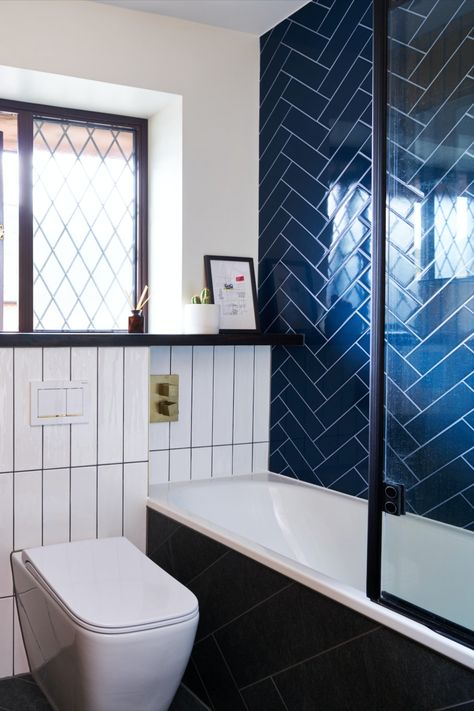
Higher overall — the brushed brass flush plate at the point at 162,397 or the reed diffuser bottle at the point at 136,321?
the reed diffuser bottle at the point at 136,321

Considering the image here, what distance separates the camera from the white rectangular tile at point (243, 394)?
119 inches

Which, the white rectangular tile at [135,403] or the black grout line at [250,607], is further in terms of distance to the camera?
the white rectangular tile at [135,403]

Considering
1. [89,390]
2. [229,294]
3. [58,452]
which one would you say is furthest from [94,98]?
[58,452]

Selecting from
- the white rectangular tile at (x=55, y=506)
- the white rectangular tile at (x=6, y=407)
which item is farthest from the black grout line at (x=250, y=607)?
the white rectangular tile at (x=6, y=407)

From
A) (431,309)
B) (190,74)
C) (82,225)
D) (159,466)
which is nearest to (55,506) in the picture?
(159,466)

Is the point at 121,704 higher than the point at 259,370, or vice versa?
the point at 259,370

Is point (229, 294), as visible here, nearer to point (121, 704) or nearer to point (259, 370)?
point (259, 370)

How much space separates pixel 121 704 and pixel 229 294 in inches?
65.6

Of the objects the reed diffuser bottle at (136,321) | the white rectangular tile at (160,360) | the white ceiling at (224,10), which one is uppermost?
the white ceiling at (224,10)

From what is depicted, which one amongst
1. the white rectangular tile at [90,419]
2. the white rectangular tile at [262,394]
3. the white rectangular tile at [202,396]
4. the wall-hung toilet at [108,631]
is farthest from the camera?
the white rectangular tile at [262,394]

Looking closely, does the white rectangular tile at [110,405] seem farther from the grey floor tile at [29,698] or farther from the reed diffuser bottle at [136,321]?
the grey floor tile at [29,698]

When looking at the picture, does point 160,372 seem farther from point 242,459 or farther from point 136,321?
point 242,459

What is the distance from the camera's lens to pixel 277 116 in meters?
2.99

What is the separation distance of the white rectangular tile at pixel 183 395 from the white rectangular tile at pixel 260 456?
0.31 meters
